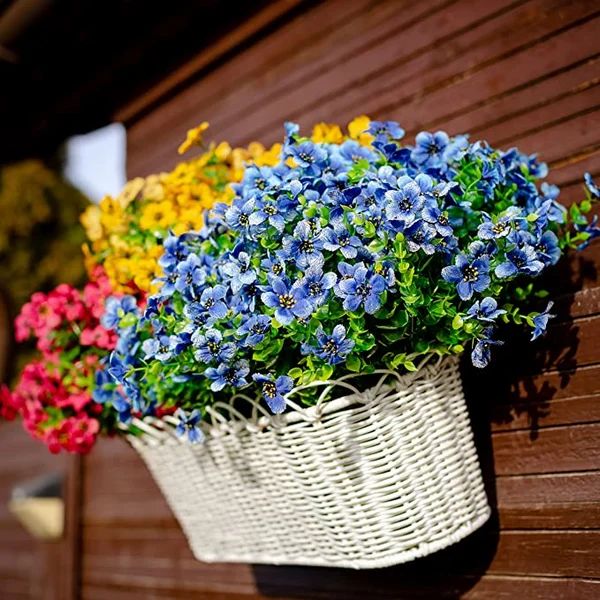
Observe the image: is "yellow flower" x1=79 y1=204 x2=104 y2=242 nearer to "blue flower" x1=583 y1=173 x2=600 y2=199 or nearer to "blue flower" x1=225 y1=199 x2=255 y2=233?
"blue flower" x1=225 y1=199 x2=255 y2=233

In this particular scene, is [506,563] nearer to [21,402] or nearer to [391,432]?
[391,432]

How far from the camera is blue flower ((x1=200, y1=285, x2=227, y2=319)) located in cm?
143

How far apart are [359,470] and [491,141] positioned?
0.95 meters

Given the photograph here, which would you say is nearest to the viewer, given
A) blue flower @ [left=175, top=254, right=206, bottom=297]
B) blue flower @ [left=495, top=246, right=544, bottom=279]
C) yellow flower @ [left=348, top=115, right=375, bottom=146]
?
blue flower @ [left=495, top=246, right=544, bottom=279]

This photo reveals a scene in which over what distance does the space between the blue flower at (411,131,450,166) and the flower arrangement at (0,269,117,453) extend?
0.83m

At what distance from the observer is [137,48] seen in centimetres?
304

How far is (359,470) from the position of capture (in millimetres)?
1486

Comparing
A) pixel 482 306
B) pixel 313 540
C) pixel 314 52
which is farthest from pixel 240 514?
pixel 314 52

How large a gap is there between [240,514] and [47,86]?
2552 millimetres

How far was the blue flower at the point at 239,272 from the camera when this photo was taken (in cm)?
144

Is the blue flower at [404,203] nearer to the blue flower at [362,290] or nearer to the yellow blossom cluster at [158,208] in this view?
the blue flower at [362,290]

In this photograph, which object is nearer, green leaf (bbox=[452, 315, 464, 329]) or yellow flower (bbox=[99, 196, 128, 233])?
green leaf (bbox=[452, 315, 464, 329])

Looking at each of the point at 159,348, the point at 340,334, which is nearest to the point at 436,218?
the point at 340,334

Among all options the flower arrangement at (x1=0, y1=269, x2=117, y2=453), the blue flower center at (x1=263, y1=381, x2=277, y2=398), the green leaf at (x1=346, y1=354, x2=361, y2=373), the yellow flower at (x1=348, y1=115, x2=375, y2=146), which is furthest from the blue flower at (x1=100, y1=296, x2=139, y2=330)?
the yellow flower at (x1=348, y1=115, x2=375, y2=146)
